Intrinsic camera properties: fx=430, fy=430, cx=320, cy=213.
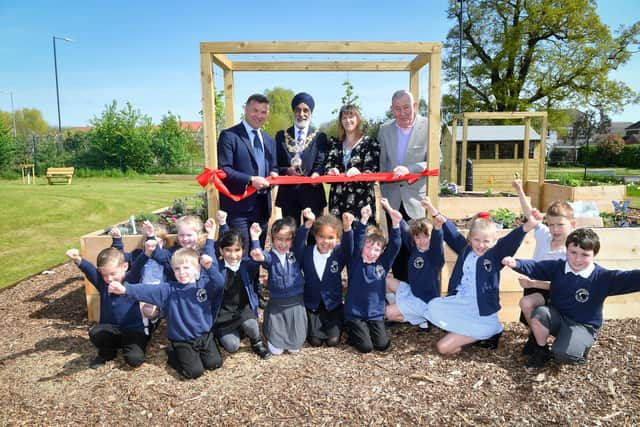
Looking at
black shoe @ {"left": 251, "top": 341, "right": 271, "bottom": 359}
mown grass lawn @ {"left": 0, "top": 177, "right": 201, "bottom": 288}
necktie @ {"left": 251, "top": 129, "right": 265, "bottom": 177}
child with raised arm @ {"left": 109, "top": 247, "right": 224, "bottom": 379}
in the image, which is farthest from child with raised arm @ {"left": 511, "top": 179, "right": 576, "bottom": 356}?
mown grass lawn @ {"left": 0, "top": 177, "right": 201, "bottom": 288}

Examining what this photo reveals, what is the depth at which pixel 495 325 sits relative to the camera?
360cm

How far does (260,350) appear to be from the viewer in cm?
356

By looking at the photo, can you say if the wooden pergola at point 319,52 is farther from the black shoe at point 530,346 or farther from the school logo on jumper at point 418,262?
the black shoe at point 530,346

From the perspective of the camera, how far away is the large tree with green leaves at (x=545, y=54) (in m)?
23.2

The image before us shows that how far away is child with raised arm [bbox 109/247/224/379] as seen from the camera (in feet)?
10.9

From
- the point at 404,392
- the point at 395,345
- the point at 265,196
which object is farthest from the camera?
the point at 265,196

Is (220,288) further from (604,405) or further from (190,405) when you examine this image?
(604,405)

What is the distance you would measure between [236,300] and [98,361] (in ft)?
3.85

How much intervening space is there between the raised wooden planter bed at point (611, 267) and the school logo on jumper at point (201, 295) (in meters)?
2.28

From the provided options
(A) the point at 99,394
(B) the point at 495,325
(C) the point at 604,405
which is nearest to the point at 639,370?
(C) the point at 604,405

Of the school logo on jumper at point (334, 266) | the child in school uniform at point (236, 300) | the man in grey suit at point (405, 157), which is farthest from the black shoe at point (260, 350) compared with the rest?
the man in grey suit at point (405, 157)

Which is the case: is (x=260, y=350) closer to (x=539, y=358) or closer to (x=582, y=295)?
(x=539, y=358)

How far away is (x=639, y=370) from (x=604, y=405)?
649mm

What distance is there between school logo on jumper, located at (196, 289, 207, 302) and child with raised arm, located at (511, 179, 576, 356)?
100 inches
